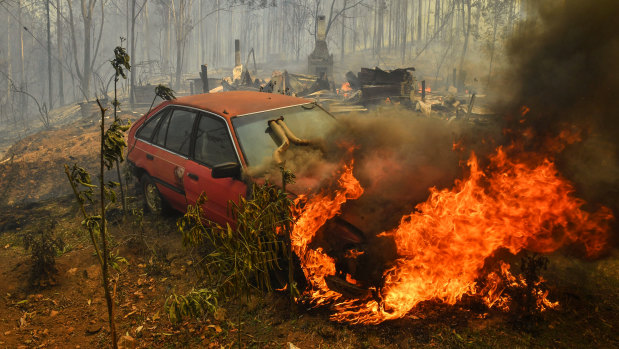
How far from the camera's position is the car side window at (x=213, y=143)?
4695 mm

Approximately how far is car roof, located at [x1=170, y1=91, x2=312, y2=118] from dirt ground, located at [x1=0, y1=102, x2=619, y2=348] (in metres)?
1.91

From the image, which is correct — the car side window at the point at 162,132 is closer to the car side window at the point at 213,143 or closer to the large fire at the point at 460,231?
the car side window at the point at 213,143

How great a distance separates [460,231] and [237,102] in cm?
330

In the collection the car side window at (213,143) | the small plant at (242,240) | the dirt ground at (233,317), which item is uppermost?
the car side window at (213,143)

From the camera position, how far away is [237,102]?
5.36m

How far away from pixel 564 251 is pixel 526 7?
3238mm

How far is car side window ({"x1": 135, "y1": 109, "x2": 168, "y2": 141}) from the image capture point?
5.97 meters

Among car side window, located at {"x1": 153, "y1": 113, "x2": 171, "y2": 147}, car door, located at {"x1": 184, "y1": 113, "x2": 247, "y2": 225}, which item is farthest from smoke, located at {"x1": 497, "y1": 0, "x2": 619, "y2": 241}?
car side window, located at {"x1": 153, "y1": 113, "x2": 171, "y2": 147}

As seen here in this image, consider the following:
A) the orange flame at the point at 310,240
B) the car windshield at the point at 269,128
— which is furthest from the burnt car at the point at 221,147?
the orange flame at the point at 310,240

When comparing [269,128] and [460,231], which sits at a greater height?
[269,128]

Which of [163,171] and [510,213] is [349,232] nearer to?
[510,213]

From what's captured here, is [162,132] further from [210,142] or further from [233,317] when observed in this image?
[233,317]

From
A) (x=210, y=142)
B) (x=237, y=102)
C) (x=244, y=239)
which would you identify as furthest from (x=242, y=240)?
(x=237, y=102)

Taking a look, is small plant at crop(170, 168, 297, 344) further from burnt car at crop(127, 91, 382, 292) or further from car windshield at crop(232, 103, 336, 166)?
car windshield at crop(232, 103, 336, 166)
